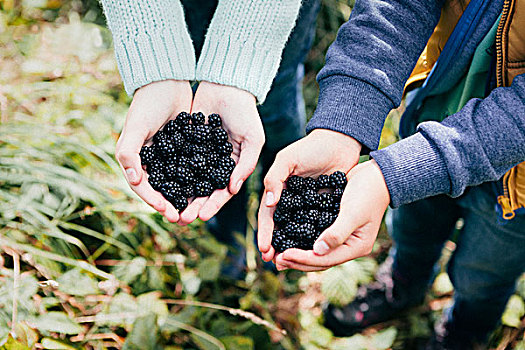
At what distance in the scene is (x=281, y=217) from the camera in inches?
54.3

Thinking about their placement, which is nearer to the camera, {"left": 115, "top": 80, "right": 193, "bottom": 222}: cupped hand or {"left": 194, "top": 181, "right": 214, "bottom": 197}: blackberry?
{"left": 115, "top": 80, "right": 193, "bottom": 222}: cupped hand

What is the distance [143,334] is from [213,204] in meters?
0.65

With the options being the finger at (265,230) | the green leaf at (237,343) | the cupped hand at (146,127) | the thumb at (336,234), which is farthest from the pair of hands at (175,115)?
the green leaf at (237,343)

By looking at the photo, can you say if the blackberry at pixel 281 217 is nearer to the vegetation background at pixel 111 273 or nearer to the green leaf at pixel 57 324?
the vegetation background at pixel 111 273

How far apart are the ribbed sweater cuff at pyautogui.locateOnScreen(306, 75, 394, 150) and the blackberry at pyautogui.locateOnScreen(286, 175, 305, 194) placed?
0.20m

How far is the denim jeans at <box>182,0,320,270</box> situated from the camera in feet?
5.27

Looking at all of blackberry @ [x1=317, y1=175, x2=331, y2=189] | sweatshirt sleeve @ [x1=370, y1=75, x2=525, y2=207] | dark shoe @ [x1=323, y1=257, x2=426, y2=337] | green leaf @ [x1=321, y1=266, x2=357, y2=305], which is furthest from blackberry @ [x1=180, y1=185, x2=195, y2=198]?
dark shoe @ [x1=323, y1=257, x2=426, y2=337]

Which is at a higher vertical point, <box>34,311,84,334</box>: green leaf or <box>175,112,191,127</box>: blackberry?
<box>175,112,191,127</box>: blackberry

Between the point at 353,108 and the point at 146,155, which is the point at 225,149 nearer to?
the point at 146,155

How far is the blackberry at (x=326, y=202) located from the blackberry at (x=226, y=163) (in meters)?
0.33

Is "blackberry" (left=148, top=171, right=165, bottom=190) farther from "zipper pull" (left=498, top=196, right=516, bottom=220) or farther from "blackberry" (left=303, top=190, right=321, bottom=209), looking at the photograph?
"zipper pull" (left=498, top=196, right=516, bottom=220)

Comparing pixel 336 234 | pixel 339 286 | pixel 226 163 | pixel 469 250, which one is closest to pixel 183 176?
pixel 226 163

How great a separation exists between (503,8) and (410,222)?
1002mm

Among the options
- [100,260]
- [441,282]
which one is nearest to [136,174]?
[100,260]
